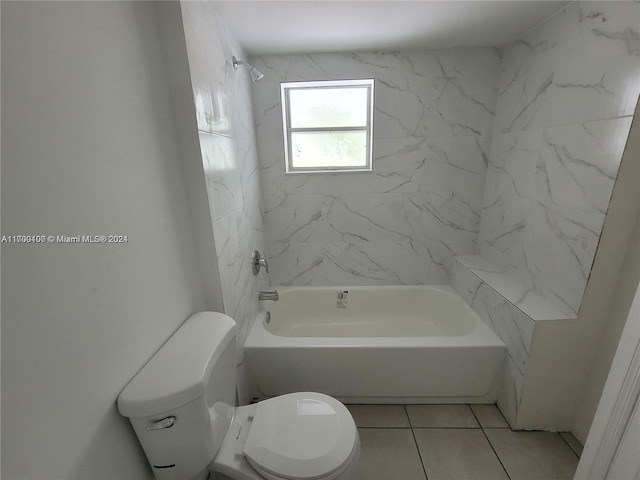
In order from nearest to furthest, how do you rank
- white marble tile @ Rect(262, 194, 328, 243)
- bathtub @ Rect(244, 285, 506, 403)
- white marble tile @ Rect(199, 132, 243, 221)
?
1. white marble tile @ Rect(199, 132, 243, 221)
2. bathtub @ Rect(244, 285, 506, 403)
3. white marble tile @ Rect(262, 194, 328, 243)

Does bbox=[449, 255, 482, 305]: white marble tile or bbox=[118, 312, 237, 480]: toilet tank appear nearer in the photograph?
bbox=[118, 312, 237, 480]: toilet tank

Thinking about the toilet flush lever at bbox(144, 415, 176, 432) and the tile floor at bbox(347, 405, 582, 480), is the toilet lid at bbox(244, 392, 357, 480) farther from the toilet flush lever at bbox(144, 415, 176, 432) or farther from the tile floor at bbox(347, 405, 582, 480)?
the tile floor at bbox(347, 405, 582, 480)

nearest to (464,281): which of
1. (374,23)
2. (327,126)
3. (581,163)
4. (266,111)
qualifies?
(581,163)

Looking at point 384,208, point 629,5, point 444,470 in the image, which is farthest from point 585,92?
point 444,470

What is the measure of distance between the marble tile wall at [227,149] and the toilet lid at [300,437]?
1.73 feet

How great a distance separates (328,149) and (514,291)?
161 cm

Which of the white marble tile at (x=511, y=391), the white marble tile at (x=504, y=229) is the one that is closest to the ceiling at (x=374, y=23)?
the white marble tile at (x=504, y=229)

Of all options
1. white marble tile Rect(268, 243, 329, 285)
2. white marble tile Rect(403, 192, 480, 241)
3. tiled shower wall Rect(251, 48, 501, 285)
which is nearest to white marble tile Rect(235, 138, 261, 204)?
tiled shower wall Rect(251, 48, 501, 285)

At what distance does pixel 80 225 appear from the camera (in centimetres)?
69

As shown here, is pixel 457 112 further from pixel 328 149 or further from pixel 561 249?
pixel 561 249

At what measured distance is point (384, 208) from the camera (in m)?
2.25

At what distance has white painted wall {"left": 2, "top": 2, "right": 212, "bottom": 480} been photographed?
1.81 feet

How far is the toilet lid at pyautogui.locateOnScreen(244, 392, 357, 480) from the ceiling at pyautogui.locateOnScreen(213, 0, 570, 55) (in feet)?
6.01

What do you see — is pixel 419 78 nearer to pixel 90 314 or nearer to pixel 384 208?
pixel 384 208
